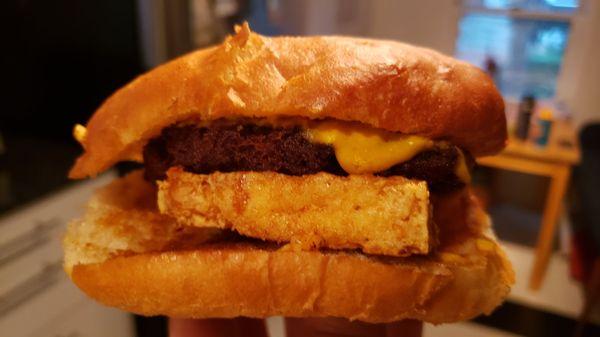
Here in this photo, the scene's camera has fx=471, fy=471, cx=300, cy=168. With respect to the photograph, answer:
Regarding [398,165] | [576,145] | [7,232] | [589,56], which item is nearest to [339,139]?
[398,165]

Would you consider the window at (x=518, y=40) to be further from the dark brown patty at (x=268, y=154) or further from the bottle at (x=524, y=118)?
the dark brown patty at (x=268, y=154)

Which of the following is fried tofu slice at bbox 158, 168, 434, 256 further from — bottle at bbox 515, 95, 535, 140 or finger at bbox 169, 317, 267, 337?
bottle at bbox 515, 95, 535, 140

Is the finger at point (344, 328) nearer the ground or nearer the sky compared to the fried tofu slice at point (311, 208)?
nearer the ground

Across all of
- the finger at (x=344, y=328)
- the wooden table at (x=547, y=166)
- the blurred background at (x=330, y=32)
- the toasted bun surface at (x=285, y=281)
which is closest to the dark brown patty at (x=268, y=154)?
the toasted bun surface at (x=285, y=281)

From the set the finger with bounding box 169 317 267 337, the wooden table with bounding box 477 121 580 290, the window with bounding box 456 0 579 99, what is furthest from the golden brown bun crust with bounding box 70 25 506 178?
the window with bounding box 456 0 579 99

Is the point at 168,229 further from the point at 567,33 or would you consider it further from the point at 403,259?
the point at 567,33

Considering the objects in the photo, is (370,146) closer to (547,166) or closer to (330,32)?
(547,166)
